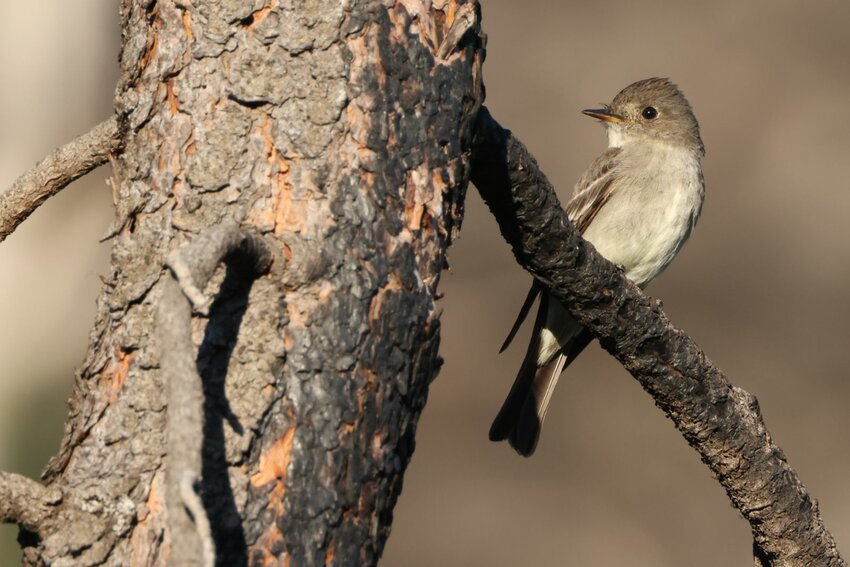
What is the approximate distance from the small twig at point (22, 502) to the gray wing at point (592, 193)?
3.72 meters

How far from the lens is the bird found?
554 cm

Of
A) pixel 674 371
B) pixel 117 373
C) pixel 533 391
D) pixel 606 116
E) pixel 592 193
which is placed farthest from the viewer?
pixel 606 116

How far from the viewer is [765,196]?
11445 mm

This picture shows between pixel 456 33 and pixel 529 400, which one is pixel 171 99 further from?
pixel 529 400

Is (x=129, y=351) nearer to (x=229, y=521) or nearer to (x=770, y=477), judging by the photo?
(x=229, y=521)

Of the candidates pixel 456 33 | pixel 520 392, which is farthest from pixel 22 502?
pixel 520 392

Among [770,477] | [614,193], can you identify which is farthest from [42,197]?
[614,193]

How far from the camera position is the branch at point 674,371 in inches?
130

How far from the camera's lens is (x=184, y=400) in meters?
2.00

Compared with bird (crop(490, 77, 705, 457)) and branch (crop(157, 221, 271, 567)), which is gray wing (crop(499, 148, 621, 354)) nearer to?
bird (crop(490, 77, 705, 457))

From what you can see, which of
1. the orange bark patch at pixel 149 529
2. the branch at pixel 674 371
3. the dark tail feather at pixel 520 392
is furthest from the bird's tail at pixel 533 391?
the orange bark patch at pixel 149 529

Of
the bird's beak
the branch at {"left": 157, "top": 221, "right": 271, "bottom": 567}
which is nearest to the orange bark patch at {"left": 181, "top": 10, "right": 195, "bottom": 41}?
the branch at {"left": 157, "top": 221, "right": 271, "bottom": 567}

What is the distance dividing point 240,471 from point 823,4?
11.8m

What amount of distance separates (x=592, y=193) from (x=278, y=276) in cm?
364
